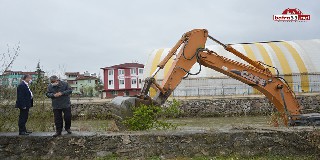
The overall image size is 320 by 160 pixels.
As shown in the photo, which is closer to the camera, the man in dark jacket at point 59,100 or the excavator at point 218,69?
the man in dark jacket at point 59,100

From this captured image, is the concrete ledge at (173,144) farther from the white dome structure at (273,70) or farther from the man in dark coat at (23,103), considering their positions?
the white dome structure at (273,70)

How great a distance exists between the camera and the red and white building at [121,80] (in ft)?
194

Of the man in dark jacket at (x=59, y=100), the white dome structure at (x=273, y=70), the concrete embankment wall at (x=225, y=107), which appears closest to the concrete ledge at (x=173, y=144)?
the man in dark jacket at (x=59, y=100)

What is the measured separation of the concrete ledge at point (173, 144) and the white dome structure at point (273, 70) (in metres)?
21.9

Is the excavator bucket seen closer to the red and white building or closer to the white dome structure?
the white dome structure

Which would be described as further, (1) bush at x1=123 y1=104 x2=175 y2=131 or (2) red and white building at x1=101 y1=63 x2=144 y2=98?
(2) red and white building at x1=101 y1=63 x2=144 y2=98

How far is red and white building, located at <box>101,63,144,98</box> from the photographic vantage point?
59.2 meters

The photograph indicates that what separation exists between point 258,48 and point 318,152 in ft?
84.8

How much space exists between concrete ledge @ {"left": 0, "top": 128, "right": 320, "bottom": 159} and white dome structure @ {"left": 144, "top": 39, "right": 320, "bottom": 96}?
21861 millimetres

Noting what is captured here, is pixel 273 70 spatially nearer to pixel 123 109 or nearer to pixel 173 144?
pixel 123 109

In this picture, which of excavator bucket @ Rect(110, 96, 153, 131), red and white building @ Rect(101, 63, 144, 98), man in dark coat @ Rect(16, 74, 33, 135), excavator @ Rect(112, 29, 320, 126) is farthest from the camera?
red and white building @ Rect(101, 63, 144, 98)

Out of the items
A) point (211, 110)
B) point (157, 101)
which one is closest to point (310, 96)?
point (211, 110)

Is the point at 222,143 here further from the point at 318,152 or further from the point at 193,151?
the point at 318,152

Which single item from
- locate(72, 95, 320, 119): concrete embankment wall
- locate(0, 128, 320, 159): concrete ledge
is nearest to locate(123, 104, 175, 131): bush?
locate(0, 128, 320, 159): concrete ledge
